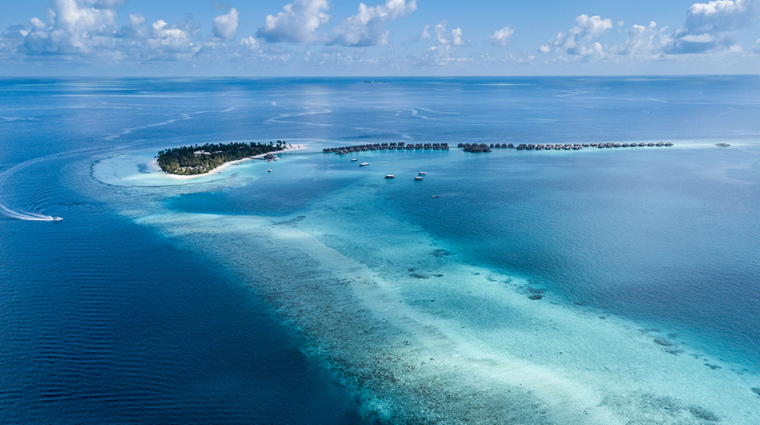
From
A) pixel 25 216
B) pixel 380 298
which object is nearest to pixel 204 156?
pixel 25 216

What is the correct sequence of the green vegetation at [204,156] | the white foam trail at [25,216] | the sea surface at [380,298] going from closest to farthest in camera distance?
1. the sea surface at [380,298]
2. the white foam trail at [25,216]
3. the green vegetation at [204,156]

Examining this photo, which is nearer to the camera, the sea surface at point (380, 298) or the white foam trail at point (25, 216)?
the sea surface at point (380, 298)

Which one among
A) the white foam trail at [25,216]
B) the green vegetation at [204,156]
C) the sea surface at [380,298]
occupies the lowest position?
the sea surface at [380,298]

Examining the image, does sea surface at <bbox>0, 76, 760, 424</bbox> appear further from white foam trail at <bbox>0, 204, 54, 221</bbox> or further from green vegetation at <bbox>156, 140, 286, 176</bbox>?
green vegetation at <bbox>156, 140, 286, 176</bbox>

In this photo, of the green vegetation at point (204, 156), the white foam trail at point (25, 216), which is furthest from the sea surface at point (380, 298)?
the green vegetation at point (204, 156)

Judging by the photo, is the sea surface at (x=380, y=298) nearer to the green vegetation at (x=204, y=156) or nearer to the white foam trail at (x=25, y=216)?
the white foam trail at (x=25, y=216)

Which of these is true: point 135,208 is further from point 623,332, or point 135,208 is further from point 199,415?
point 623,332

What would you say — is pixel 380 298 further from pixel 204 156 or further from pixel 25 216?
pixel 204 156

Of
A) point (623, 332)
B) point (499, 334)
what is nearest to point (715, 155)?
point (623, 332)
